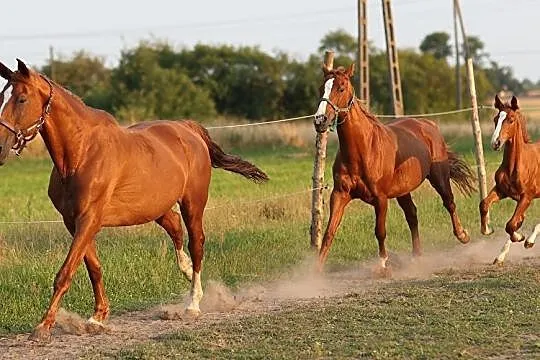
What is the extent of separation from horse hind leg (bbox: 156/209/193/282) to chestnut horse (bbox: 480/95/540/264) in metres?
A: 4.04

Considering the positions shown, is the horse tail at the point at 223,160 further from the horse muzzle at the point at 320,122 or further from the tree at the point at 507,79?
the tree at the point at 507,79

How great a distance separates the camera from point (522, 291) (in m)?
8.77

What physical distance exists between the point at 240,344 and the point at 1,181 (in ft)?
74.3

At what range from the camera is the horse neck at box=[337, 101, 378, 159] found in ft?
34.3

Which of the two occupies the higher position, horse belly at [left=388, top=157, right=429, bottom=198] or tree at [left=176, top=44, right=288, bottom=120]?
tree at [left=176, top=44, right=288, bottom=120]

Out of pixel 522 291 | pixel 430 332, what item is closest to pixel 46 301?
pixel 430 332

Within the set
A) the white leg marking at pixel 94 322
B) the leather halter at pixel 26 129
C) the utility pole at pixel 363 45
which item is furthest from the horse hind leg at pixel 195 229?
the utility pole at pixel 363 45

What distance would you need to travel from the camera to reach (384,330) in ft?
23.7

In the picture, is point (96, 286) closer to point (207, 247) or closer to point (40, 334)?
point (40, 334)

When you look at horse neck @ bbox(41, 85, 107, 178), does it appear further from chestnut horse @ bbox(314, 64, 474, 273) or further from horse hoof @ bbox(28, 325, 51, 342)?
chestnut horse @ bbox(314, 64, 474, 273)

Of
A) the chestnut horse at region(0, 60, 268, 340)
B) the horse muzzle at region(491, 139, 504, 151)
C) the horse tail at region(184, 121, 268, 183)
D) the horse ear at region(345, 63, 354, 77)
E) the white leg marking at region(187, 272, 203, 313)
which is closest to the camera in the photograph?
the chestnut horse at region(0, 60, 268, 340)

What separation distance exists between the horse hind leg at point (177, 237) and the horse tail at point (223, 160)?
0.93 m

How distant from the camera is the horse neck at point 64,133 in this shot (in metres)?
7.34

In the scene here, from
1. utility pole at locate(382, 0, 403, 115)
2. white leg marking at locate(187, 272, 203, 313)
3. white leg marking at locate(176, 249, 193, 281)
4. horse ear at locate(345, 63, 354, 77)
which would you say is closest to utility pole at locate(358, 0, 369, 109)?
utility pole at locate(382, 0, 403, 115)
